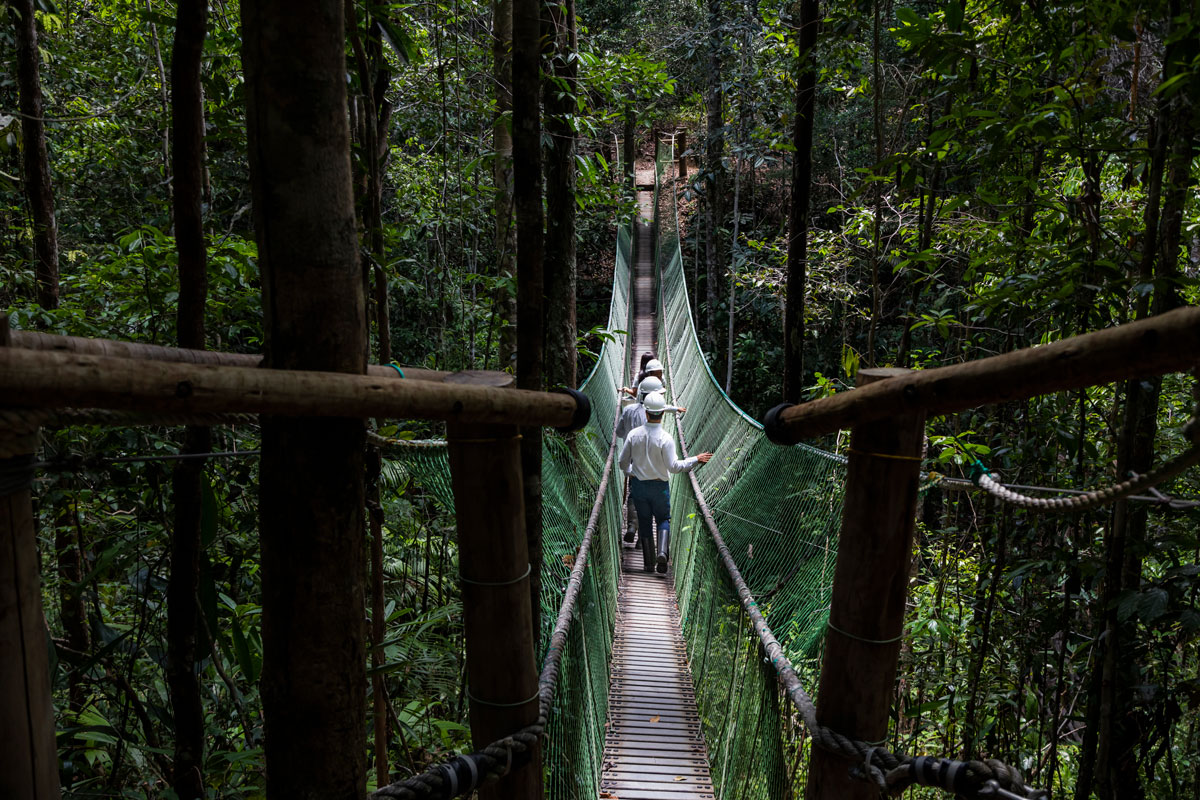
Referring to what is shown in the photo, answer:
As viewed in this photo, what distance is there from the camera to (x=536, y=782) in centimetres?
106

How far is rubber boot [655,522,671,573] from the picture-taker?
3760 millimetres

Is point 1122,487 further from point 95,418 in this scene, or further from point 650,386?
point 650,386

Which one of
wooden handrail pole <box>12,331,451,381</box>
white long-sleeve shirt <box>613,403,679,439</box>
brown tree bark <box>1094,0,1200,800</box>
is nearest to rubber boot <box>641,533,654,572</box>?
white long-sleeve shirt <box>613,403,679,439</box>

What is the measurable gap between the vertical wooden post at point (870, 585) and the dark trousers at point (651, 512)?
2.81m

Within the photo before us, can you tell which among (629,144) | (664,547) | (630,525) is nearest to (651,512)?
(664,547)

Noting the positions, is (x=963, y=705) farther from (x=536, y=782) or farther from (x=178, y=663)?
(x=178, y=663)

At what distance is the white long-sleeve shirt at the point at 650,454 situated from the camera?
3.64m

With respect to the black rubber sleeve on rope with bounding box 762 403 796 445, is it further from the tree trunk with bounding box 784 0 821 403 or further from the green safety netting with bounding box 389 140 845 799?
the tree trunk with bounding box 784 0 821 403

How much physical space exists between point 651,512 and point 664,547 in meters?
0.18

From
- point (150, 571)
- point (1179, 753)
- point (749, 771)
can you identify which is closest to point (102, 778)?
point (150, 571)

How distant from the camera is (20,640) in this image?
538 mm

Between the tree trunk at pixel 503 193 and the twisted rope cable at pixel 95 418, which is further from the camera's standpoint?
the tree trunk at pixel 503 193

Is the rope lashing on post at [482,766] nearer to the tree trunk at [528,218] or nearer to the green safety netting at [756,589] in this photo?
the tree trunk at [528,218]

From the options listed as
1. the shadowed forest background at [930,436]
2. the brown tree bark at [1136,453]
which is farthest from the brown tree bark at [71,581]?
the brown tree bark at [1136,453]
